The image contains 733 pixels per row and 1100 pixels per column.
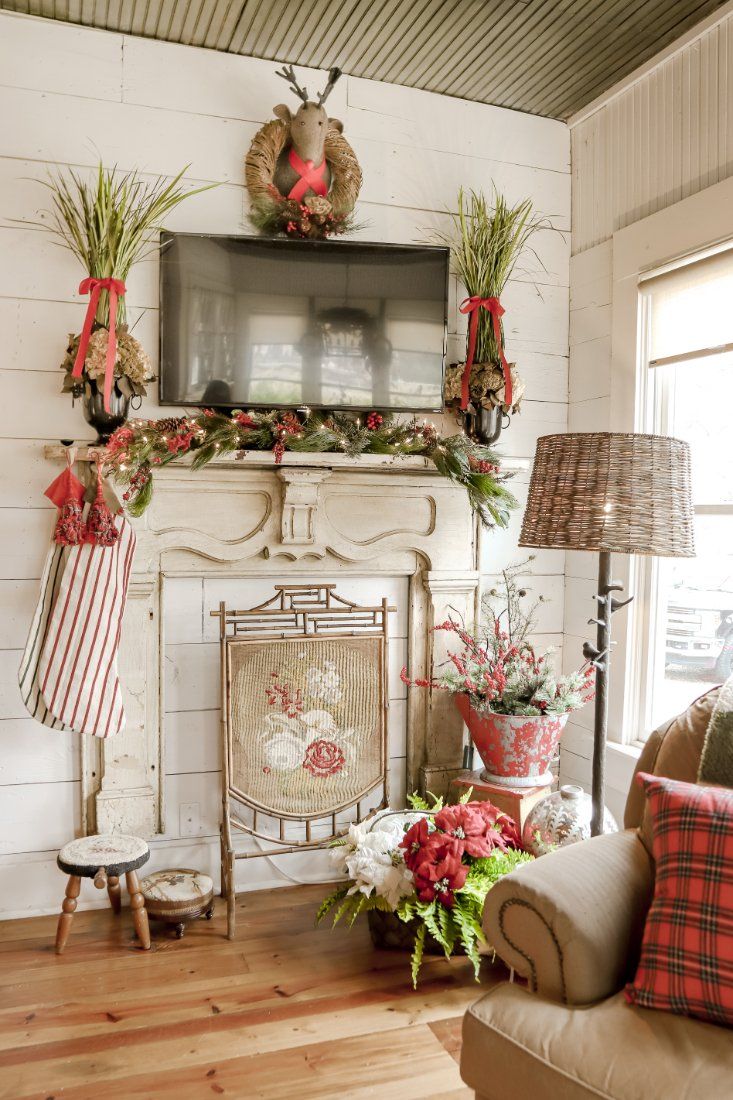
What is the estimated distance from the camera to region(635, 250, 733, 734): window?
246cm

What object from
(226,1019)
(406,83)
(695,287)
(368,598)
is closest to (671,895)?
(226,1019)

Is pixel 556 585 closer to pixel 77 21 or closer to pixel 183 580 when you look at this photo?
pixel 183 580

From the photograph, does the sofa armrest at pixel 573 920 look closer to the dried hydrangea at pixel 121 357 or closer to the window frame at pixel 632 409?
the window frame at pixel 632 409

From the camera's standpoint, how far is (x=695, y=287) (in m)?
2.54

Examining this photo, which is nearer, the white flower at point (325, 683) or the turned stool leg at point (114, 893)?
the turned stool leg at point (114, 893)

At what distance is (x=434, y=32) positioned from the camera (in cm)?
258

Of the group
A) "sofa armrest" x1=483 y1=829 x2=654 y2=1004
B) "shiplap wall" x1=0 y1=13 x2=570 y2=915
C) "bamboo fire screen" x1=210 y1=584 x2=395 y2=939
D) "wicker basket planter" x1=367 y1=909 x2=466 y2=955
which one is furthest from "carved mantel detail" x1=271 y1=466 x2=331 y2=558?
"sofa armrest" x1=483 y1=829 x2=654 y2=1004

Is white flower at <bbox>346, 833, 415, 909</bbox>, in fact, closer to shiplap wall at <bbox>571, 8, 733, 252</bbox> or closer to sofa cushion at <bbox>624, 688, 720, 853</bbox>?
sofa cushion at <bbox>624, 688, 720, 853</bbox>

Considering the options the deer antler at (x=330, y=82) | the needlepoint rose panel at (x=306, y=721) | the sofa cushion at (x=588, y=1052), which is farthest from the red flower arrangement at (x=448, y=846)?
the deer antler at (x=330, y=82)

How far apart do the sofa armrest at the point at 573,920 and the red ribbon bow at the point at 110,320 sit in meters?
1.73

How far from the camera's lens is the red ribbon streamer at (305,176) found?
8.79 feet

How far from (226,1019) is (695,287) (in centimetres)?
243

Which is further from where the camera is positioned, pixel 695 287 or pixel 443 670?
pixel 443 670

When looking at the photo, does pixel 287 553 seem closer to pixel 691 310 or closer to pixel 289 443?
pixel 289 443
